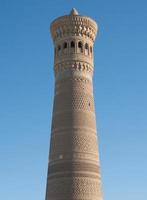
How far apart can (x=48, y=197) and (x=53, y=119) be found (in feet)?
13.4

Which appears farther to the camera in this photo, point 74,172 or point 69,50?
point 69,50

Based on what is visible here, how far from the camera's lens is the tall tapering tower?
21422 mm

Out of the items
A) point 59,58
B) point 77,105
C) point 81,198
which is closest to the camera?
point 81,198

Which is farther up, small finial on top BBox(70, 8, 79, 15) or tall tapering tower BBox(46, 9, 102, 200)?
small finial on top BBox(70, 8, 79, 15)

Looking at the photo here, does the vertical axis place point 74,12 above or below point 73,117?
above

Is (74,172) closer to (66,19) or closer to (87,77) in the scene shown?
(87,77)

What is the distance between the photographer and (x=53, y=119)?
76.7 feet

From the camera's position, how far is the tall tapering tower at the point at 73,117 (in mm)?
21422

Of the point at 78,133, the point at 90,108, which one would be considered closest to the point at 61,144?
the point at 78,133

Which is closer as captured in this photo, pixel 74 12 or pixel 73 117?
pixel 73 117

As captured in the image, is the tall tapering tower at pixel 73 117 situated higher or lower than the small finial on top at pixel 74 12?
lower

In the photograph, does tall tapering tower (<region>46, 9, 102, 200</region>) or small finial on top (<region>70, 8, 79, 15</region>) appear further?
small finial on top (<region>70, 8, 79, 15</region>)

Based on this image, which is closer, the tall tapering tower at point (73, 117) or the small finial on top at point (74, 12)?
the tall tapering tower at point (73, 117)

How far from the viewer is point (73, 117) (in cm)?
2267
